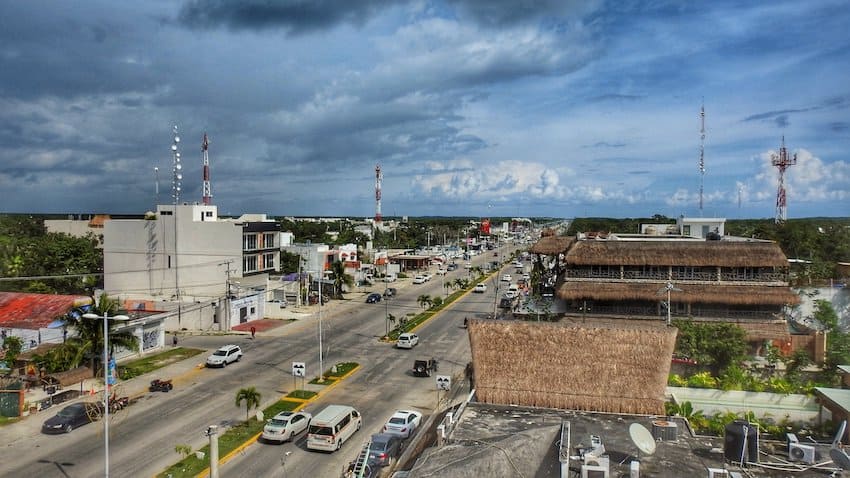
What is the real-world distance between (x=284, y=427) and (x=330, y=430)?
2.27 meters

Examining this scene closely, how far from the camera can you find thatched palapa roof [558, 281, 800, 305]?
34.7m

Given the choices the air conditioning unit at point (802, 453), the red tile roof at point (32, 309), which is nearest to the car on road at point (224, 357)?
the red tile roof at point (32, 309)

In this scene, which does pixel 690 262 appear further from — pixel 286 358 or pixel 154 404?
pixel 154 404

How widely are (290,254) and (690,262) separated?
54.8m

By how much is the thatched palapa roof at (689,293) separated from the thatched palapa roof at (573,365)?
66.2 feet

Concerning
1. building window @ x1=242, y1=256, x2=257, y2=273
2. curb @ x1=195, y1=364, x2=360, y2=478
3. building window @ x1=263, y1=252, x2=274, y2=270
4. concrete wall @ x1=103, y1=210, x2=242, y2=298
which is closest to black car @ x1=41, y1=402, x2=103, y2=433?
curb @ x1=195, y1=364, x2=360, y2=478

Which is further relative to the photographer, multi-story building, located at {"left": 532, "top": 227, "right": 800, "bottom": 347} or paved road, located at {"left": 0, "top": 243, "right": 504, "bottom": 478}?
multi-story building, located at {"left": 532, "top": 227, "right": 800, "bottom": 347}

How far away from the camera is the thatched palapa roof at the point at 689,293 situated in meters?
34.7

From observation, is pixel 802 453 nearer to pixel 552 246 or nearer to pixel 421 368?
pixel 421 368

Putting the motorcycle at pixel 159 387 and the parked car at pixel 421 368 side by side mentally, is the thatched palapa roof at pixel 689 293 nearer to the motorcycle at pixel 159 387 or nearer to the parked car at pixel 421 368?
the parked car at pixel 421 368

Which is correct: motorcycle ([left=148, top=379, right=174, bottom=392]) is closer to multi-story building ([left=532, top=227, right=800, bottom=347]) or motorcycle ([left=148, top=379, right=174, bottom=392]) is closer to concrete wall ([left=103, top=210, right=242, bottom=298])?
multi-story building ([left=532, top=227, right=800, bottom=347])

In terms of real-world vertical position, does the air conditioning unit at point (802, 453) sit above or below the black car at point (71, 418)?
above

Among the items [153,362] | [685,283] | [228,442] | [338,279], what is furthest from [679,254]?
[338,279]

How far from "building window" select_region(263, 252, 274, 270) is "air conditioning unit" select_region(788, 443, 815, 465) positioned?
56633 millimetres
